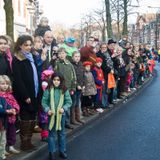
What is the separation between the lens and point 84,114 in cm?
1133

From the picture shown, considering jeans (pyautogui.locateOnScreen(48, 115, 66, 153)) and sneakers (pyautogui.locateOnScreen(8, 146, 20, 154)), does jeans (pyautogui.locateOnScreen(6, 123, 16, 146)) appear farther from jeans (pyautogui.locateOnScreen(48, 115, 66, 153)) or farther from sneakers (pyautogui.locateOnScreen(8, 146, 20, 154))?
jeans (pyautogui.locateOnScreen(48, 115, 66, 153))

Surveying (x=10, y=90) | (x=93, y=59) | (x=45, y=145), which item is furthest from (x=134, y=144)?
(x=93, y=59)

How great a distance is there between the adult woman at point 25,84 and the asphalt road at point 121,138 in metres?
0.55

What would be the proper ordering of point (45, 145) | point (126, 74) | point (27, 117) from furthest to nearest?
point (126, 74) → point (45, 145) → point (27, 117)

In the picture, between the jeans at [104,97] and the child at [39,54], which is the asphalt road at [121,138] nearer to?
the jeans at [104,97]

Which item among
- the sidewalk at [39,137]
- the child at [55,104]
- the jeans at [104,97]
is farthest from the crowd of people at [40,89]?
the jeans at [104,97]

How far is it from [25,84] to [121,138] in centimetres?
253

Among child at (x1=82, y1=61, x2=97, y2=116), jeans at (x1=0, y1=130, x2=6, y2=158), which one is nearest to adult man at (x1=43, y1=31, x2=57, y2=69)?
child at (x1=82, y1=61, x2=97, y2=116)

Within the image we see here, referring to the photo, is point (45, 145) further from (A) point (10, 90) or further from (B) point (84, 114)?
(B) point (84, 114)

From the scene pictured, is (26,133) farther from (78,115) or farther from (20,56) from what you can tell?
(78,115)

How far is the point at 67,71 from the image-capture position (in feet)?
30.2

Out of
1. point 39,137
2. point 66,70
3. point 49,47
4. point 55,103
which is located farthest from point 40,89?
point 49,47

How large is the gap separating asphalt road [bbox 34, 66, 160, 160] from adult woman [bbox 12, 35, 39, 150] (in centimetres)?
55

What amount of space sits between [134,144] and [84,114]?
125 inches
